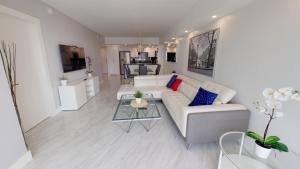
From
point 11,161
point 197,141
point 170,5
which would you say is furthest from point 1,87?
point 170,5

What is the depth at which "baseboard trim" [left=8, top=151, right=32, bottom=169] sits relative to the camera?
156cm

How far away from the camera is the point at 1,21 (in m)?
2.10

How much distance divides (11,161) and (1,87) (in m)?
0.87

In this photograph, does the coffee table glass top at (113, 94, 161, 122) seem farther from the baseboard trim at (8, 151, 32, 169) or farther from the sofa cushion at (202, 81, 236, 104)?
the baseboard trim at (8, 151, 32, 169)

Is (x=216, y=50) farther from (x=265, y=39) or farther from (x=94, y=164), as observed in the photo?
(x=94, y=164)

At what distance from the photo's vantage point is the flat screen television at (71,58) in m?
3.43

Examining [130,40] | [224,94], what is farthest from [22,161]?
[130,40]

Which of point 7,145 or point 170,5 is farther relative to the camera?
point 170,5

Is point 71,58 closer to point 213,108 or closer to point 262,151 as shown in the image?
point 213,108

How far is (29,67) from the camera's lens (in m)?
2.63

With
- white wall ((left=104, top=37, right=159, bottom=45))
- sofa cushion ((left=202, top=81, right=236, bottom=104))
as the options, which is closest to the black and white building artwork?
sofa cushion ((left=202, top=81, right=236, bottom=104))

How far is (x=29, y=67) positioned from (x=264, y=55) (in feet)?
13.2

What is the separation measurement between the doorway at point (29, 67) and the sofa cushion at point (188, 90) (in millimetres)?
3198

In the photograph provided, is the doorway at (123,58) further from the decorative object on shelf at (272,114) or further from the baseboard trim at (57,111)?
the decorative object on shelf at (272,114)
